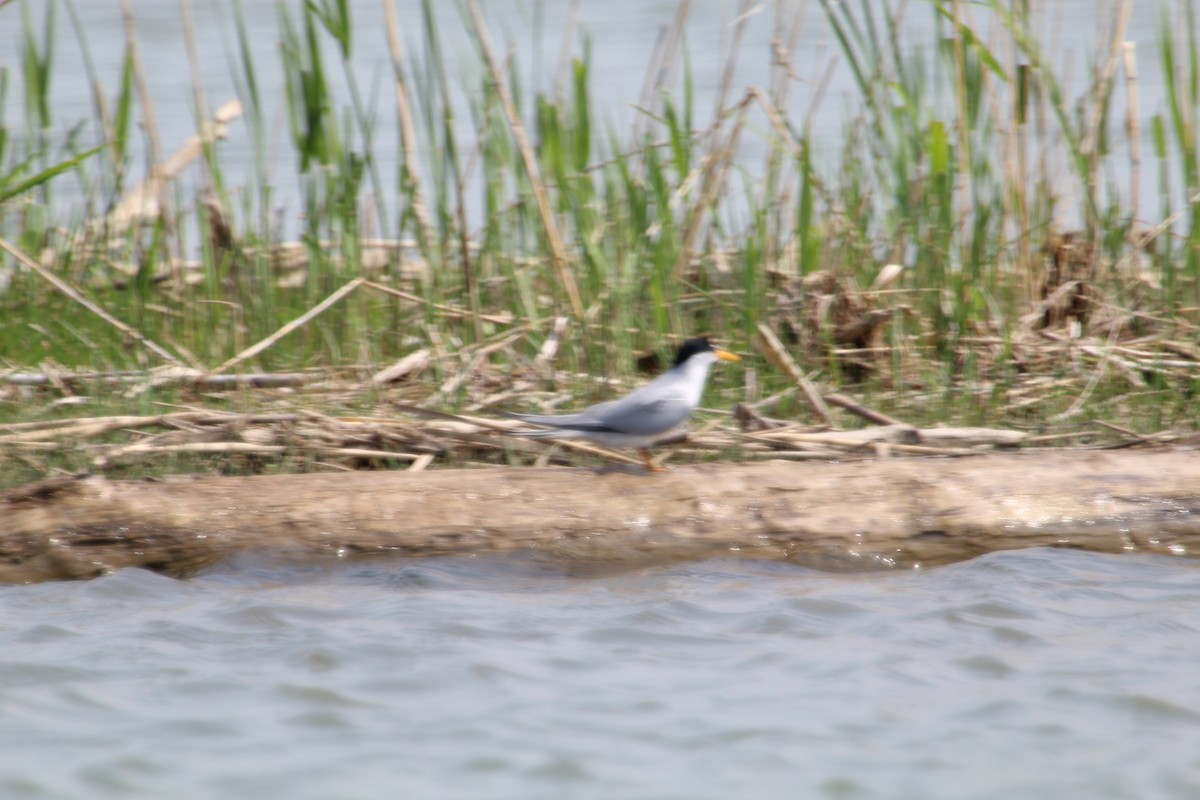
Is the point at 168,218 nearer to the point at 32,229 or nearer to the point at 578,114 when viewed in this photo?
the point at 32,229

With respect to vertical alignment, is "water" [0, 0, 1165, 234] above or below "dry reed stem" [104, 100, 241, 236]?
above

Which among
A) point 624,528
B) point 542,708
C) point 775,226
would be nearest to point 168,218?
point 775,226

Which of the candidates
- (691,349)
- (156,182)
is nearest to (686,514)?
(691,349)

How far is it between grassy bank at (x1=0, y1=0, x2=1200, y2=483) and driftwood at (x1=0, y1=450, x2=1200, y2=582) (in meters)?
1.00

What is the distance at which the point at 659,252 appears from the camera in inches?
198

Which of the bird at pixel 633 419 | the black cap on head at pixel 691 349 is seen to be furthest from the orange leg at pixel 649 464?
the black cap on head at pixel 691 349

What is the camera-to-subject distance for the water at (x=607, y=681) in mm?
2611

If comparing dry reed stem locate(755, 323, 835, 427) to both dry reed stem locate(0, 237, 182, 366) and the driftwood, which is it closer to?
the driftwood

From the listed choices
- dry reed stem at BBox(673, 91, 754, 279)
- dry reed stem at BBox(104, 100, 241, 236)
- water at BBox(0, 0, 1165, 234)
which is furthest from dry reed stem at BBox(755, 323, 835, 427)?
water at BBox(0, 0, 1165, 234)

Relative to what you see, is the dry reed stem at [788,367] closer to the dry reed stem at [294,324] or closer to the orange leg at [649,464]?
the orange leg at [649,464]

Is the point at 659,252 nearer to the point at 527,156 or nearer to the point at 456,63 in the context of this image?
the point at 527,156

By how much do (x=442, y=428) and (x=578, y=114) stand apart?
5.25 ft

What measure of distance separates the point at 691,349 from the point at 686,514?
64 centimetres

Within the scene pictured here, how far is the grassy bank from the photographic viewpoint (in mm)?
4824
